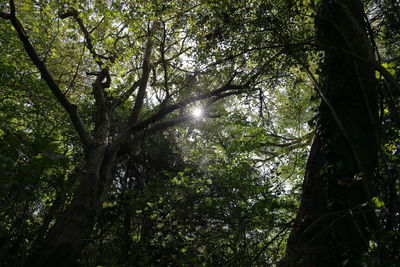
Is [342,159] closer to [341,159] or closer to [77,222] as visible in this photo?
[341,159]

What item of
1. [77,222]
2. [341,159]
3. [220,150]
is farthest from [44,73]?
[341,159]

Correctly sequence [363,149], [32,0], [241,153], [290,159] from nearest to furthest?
[363,149] → [32,0] → [241,153] → [290,159]

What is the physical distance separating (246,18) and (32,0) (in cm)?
605

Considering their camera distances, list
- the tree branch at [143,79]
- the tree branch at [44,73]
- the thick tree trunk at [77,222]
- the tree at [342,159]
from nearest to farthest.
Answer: the tree at [342,159] < the thick tree trunk at [77,222] < the tree branch at [44,73] < the tree branch at [143,79]

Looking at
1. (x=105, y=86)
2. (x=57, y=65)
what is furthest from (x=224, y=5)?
(x=57, y=65)

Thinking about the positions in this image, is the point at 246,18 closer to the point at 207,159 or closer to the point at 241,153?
the point at 241,153

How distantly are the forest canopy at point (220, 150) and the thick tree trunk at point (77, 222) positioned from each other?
0.08 ft

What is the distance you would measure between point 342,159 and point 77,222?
5.30 metres

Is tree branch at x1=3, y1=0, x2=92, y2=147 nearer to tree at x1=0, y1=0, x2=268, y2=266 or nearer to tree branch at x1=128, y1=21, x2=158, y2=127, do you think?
tree at x1=0, y1=0, x2=268, y2=266

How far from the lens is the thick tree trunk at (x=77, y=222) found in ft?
15.6

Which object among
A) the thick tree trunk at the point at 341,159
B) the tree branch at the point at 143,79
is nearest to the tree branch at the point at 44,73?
the tree branch at the point at 143,79

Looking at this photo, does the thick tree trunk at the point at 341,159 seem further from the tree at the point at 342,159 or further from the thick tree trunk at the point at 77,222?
the thick tree trunk at the point at 77,222

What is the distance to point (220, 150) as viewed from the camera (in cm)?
858

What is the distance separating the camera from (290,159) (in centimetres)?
885
